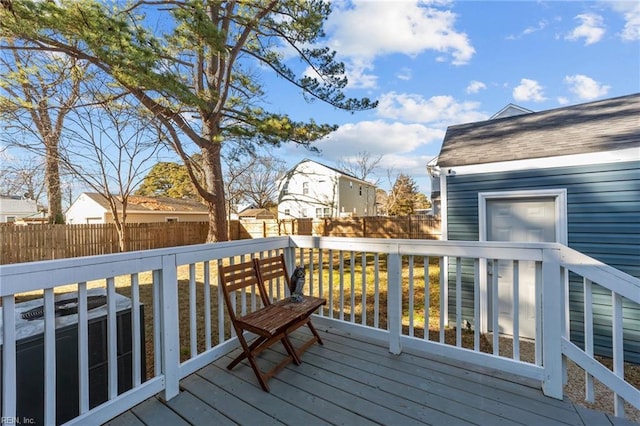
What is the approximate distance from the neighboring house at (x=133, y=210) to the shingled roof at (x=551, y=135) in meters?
16.6

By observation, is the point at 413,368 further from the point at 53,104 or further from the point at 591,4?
the point at 53,104

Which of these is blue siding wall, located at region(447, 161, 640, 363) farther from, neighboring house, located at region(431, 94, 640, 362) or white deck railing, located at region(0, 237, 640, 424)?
white deck railing, located at region(0, 237, 640, 424)

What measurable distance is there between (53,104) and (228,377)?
7.66m

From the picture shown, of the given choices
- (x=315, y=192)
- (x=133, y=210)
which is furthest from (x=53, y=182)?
(x=315, y=192)

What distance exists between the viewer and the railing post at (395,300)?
2.46m

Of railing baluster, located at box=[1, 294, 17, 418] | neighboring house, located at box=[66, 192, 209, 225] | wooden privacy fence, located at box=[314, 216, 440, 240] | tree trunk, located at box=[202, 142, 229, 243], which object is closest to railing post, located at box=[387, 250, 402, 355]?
railing baluster, located at box=[1, 294, 17, 418]

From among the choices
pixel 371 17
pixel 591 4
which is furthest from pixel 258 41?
pixel 591 4

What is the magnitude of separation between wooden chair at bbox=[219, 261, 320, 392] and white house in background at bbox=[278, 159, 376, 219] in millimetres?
17622

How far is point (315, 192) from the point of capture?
20.7 meters

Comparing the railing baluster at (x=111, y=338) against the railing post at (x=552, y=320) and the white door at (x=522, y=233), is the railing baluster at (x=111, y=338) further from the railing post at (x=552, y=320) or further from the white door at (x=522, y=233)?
the white door at (x=522, y=233)

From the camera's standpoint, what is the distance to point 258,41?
795 cm

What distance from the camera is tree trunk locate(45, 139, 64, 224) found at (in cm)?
669

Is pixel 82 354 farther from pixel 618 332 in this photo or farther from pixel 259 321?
pixel 618 332

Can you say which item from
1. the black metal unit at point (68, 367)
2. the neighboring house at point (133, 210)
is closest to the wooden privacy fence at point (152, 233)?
the neighboring house at point (133, 210)
